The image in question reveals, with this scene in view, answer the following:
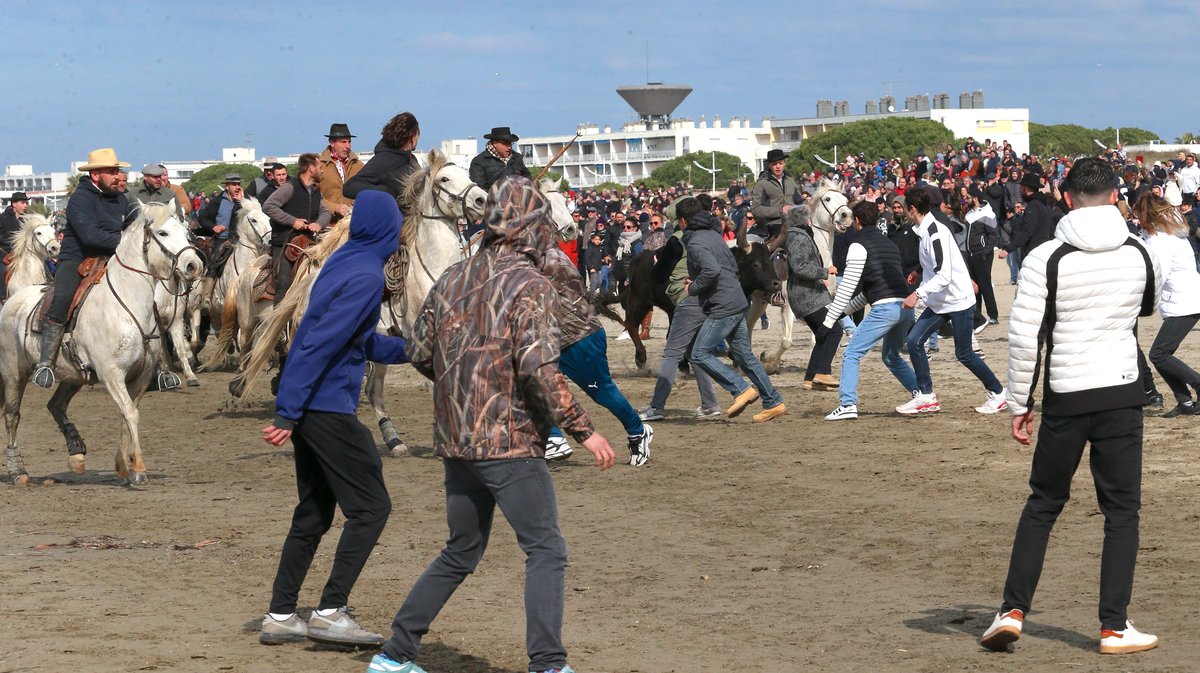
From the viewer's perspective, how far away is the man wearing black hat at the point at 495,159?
47.3 ft

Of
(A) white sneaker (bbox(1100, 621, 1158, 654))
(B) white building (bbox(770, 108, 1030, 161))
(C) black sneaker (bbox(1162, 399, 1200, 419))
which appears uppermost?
(B) white building (bbox(770, 108, 1030, 161))

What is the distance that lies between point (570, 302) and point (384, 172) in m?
3.26

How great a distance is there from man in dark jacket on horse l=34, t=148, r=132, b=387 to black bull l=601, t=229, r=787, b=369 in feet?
20.7

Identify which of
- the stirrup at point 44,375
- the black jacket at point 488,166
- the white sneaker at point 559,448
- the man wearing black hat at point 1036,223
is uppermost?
the black jacket at point 488,166

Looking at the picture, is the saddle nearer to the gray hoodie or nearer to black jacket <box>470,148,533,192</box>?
black jacket <box>470,148,533,192</box>

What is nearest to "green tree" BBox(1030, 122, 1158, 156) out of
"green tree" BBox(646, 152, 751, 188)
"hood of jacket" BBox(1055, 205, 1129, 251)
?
"green tree" BBox(646, 152, 751, 188)

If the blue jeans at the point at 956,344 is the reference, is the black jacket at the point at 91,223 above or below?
above

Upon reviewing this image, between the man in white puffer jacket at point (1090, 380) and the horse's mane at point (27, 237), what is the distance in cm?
1495

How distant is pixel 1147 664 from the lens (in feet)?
21.3

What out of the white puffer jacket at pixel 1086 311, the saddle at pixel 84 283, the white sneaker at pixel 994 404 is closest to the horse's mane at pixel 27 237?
the saddle at pixel 84 283

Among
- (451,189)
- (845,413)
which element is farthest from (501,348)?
(845,413)

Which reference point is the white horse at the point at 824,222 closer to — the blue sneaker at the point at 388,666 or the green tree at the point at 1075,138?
the blue sneaker at the point at 388,666

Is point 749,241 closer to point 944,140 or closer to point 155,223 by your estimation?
point 155,223

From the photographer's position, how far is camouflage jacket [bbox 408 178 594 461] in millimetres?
5840
